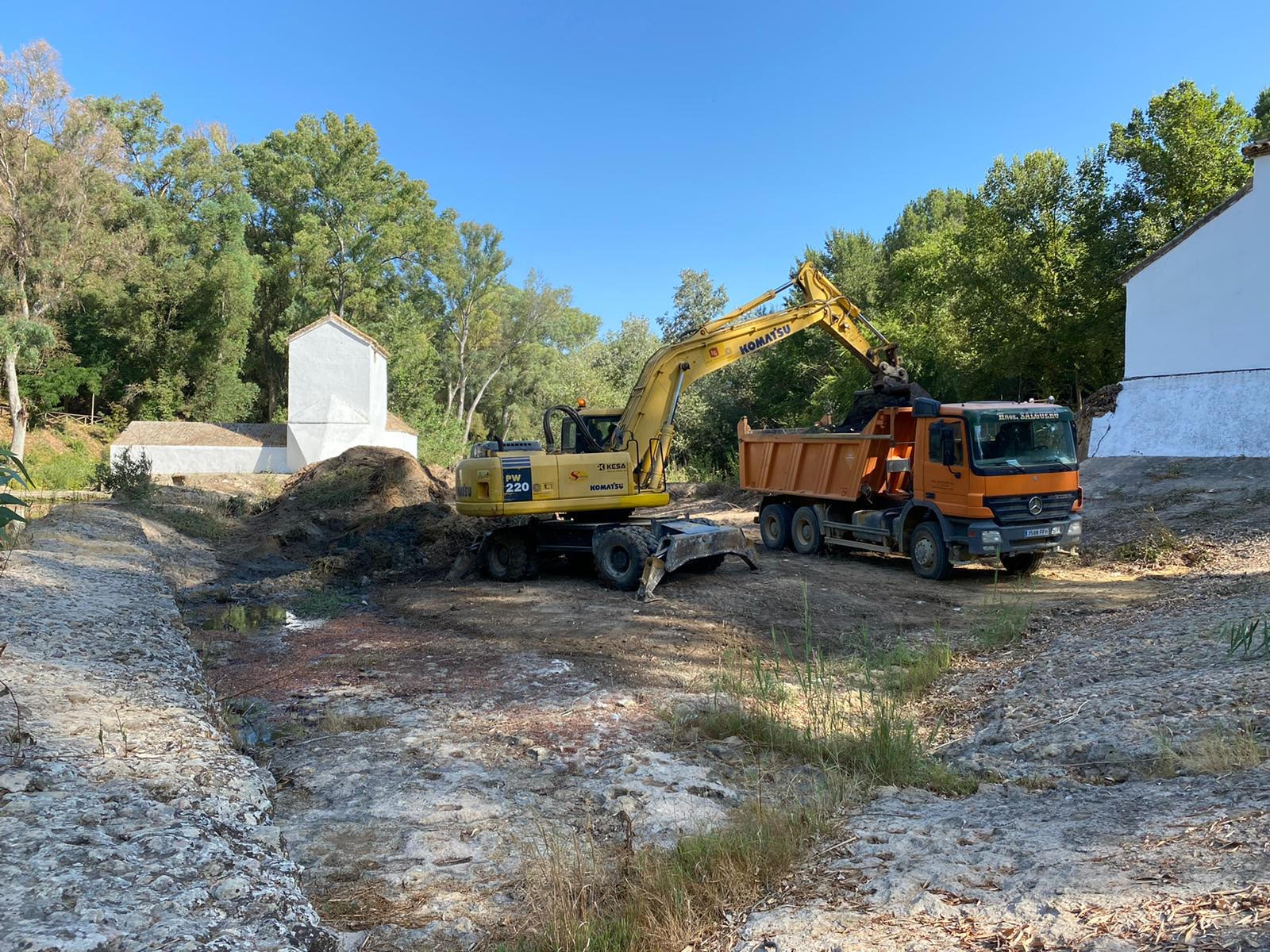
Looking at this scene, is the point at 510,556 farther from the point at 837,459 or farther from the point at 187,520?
Result: the point at 187,520

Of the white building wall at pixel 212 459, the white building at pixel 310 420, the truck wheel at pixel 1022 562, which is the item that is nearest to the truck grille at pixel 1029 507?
the truck wheel at pixel 1022 562

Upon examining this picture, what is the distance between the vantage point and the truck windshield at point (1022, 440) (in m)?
12.0

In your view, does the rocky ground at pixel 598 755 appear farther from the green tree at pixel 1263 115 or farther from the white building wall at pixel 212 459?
the white building wall at pixel 212 459

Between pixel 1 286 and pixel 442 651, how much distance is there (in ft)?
123

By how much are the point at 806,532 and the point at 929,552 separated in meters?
3.19

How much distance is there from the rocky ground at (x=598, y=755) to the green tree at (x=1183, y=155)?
1582cm

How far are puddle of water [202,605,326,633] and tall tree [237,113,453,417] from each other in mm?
37120

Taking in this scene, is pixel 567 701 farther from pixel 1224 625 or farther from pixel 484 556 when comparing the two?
pixel 484 556

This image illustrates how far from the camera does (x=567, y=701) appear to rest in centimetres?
699

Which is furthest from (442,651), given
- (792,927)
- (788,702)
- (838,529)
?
(838,529)

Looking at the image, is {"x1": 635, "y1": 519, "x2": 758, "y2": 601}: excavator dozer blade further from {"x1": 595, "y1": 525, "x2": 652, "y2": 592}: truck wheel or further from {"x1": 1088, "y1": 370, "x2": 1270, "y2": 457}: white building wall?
{"x1": 1088, "y1": 370, "x2": 1270, "y2": 457}: white building wall

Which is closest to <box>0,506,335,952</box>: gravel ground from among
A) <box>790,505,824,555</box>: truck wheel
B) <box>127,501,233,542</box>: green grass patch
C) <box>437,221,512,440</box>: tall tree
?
<box>790,505,824,555</box>: truck wheel

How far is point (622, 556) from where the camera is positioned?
12.2 m

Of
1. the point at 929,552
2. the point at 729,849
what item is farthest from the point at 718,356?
the point at 729,849
